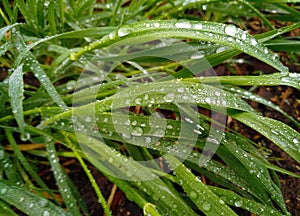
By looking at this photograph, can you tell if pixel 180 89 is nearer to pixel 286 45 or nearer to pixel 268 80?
pixel 268 80

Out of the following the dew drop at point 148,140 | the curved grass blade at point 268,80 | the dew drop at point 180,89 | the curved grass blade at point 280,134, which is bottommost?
the dew drop at point 148,140

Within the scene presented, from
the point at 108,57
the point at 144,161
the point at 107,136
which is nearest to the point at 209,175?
the point at 144,161

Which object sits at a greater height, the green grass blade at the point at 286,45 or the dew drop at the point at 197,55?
the green grass blade at the point at 286,45

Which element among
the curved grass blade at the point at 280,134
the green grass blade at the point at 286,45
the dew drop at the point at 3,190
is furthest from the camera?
the green grass blade at the point at 286,45

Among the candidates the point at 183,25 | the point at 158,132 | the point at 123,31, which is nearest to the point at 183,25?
the point at 183,25

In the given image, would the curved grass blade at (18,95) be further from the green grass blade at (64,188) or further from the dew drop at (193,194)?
the dew drop at (193,194)

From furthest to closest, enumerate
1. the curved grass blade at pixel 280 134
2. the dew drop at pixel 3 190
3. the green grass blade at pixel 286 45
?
the green grass blade at pixel 286 45 < the dew drop at pixel 3 190 < the curved grass blade at pixel 280 134

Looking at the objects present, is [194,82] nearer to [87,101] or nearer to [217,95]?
[217,95]

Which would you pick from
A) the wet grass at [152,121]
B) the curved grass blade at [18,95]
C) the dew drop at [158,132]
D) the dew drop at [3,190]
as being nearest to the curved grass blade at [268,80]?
the wet grass at [152,121]
